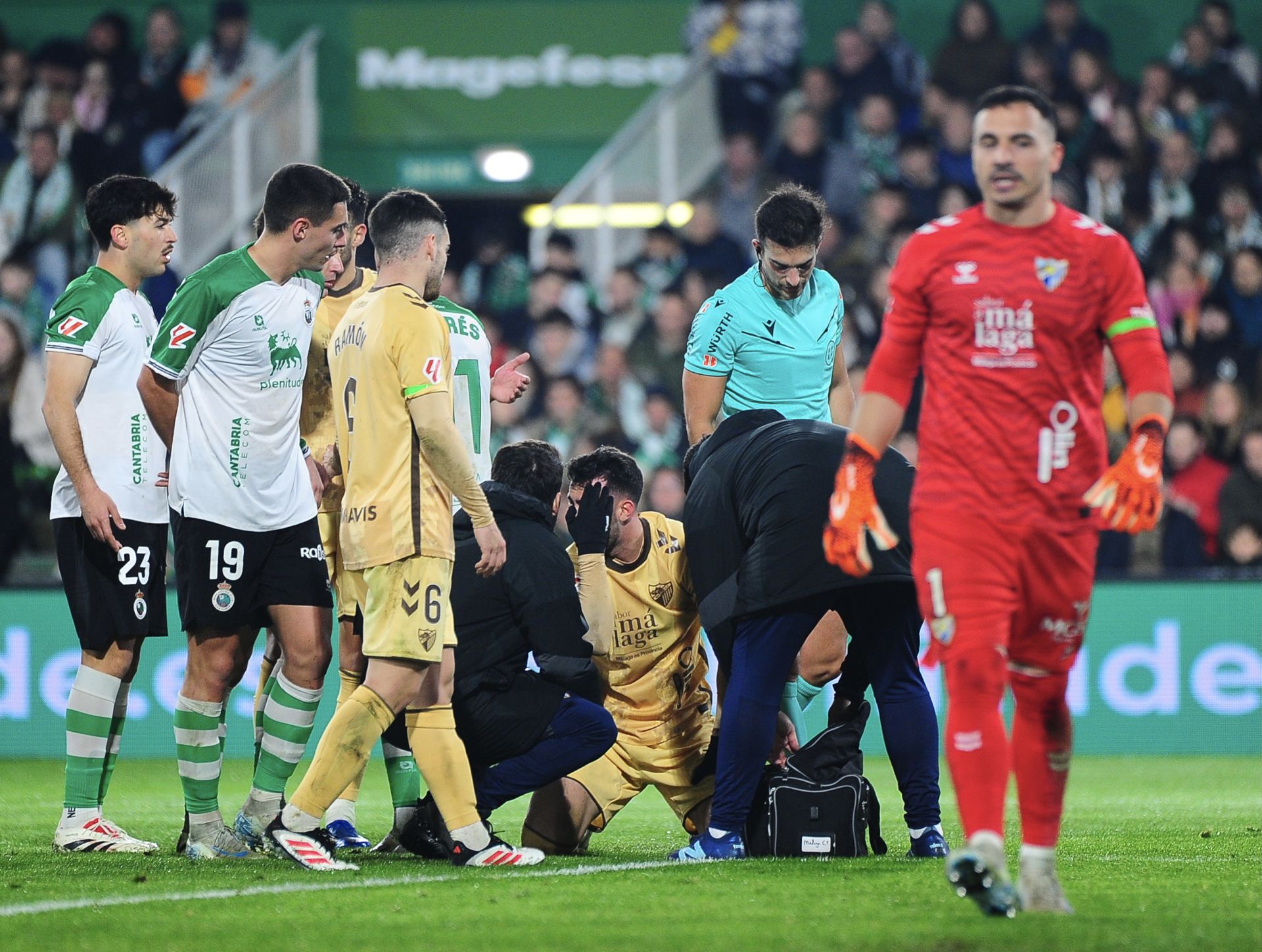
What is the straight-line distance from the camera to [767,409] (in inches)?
259

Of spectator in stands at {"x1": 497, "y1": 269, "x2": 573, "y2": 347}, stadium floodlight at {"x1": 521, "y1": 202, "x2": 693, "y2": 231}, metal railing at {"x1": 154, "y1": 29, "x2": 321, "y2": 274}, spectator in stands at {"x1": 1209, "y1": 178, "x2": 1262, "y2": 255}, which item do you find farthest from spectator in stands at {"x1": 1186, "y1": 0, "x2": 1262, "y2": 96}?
metal railing at {"x1": 154, "y1": 29, "x2": 321, "y2": 274}

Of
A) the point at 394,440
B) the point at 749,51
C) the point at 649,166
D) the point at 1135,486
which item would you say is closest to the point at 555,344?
the point at 649,166

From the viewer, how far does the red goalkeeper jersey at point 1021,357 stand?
4539 millimetres

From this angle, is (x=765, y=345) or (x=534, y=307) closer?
(x=765, y=345)

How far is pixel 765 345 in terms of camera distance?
687 centimetres

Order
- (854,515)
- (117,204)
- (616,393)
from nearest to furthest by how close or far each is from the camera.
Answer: (854,515) → (117,204) → (616,393)

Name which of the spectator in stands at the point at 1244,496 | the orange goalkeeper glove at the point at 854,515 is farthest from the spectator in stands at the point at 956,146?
the orange goalkeeper glove at the point at 854,515

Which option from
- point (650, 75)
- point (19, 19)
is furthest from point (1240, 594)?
point (19, 19)

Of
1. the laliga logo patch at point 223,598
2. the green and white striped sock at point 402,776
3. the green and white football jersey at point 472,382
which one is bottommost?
the green and white striped sock at point 402,776

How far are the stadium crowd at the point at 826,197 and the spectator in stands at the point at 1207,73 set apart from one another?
2 centimetres

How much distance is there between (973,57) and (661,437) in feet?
18.6

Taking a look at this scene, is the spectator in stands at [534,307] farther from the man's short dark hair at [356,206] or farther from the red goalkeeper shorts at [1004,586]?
the red goalkeeper shorts at [1004,586]

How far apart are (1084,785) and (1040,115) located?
6.00 m

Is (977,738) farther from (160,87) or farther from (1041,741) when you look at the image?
(160,87)
